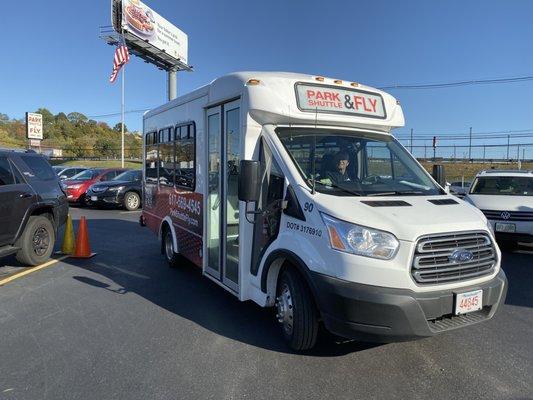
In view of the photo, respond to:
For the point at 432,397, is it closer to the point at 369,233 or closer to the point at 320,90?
the point at 369,233

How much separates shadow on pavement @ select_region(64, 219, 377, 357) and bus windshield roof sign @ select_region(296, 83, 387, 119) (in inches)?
90.9

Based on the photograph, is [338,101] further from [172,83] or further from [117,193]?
[172,83]

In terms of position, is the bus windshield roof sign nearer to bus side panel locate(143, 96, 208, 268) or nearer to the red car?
bus side panel locate(143, 96, 208, 268)

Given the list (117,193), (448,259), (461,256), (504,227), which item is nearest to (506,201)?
(504,227)

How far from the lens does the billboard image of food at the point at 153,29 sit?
37.7m

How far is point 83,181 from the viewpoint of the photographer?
17406mm

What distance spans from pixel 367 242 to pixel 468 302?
101 centimetres

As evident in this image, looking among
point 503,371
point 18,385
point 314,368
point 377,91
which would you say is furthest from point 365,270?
point 18,385

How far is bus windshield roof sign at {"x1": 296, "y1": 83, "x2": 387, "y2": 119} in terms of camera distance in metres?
4.55

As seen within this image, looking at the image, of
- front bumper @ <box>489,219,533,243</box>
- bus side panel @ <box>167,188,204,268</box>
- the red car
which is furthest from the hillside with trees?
front bumper @ <box>489,219,533,243</box>

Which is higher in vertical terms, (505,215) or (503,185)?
(503,185)

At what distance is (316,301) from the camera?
3672 millimetres

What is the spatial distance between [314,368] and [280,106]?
2.44 metres

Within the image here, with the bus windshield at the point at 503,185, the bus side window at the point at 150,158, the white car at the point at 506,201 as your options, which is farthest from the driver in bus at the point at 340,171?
the bus windshield at the point at 503,185
